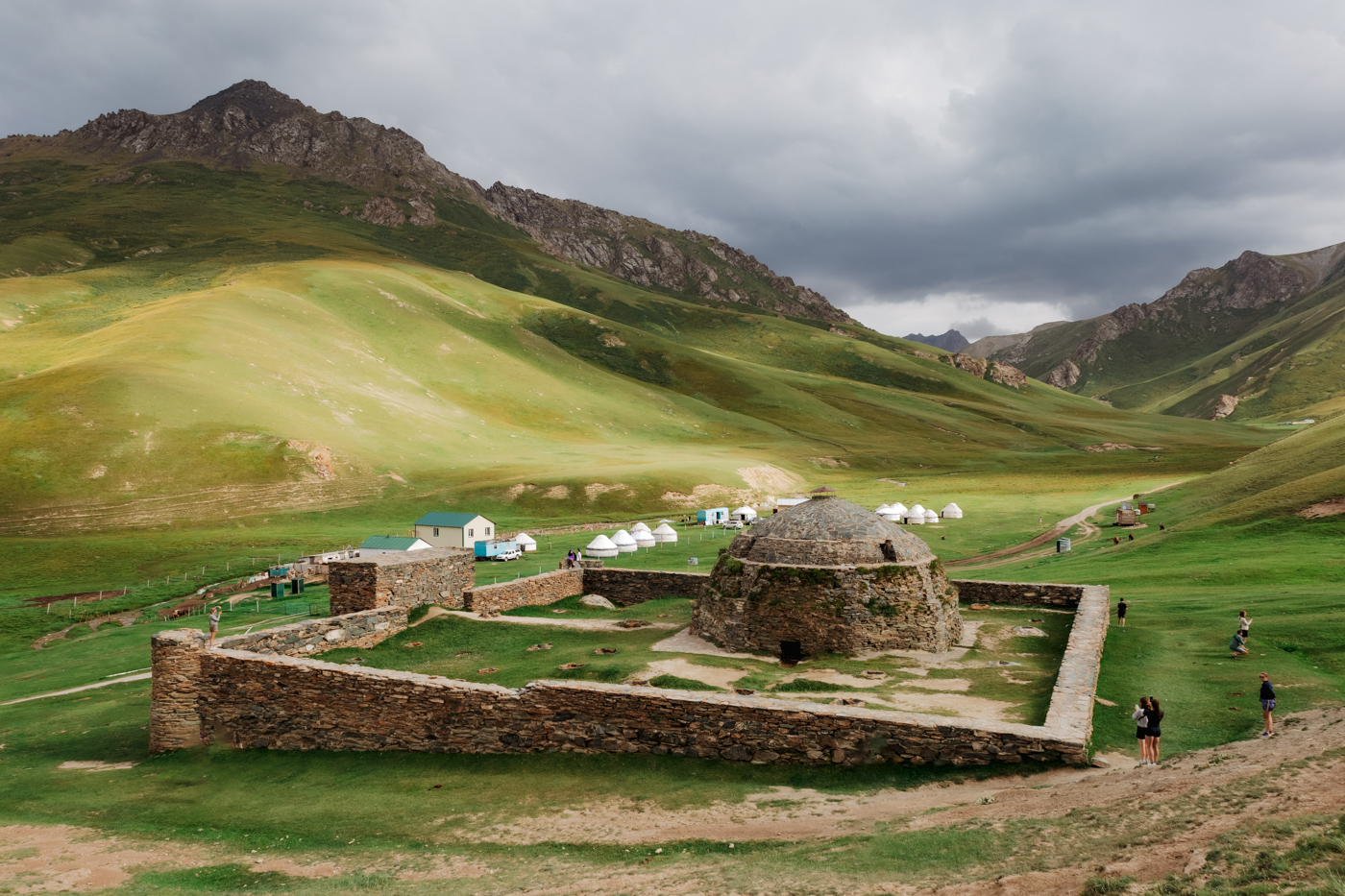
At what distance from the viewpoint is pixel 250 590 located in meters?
50.5

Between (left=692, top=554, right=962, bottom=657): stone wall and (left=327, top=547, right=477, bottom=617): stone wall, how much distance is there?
1398 cm

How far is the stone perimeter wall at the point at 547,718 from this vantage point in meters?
16.1

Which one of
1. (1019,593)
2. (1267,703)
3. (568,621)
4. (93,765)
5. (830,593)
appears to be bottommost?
(93,765)

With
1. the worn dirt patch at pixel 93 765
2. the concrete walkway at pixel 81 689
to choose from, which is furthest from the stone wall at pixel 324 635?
the concrete walkway at pixel 81 689

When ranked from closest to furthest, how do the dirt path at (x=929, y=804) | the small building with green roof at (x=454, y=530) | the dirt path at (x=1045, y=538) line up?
the dirt path at (x=929, y=804), the dirt path at (x=1045, y=538), the small building with green roof at (x=454, y=530)

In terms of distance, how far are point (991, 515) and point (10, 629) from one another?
77228 millimetres

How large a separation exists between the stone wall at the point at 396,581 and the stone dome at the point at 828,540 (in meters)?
13.6

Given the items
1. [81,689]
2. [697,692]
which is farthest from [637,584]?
[81,689]

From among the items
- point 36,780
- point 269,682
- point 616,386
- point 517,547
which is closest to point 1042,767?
point 269,682

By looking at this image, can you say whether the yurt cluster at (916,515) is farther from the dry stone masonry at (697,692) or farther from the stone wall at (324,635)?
the stone wall at (324,635)

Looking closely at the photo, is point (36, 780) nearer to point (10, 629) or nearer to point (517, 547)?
point (10, 629)

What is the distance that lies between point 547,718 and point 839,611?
1163 cm

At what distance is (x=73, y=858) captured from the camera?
14297mm

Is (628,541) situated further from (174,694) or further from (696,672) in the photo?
(174,694)
